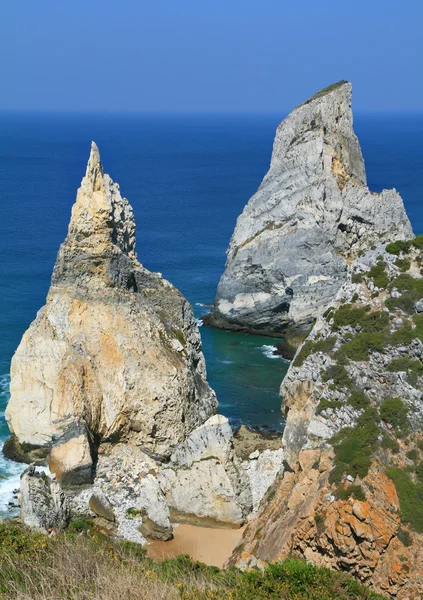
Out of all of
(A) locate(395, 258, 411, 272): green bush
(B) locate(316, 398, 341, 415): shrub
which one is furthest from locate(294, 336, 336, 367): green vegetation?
(A) locate(395, 258, 411, 272): green bush

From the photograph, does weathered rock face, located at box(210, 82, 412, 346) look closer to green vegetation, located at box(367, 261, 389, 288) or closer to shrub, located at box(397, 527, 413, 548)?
green vegetation, located at box(367, 261, 389, 288)

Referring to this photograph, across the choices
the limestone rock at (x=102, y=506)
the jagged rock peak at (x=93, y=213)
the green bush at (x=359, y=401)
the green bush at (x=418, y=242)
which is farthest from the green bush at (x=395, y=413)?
the jagged rock peak at (x=93, y=213)

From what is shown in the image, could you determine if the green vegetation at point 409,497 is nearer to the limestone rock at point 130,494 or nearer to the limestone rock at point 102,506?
the limestone rock at point 130,494

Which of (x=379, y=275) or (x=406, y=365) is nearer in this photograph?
(x=406, y=365)

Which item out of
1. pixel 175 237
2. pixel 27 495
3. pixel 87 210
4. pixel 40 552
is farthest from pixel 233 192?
pixel 40 552

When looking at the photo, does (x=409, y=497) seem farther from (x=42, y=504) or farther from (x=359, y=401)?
(x=42, y=504)

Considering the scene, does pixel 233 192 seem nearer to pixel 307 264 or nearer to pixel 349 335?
pixel 307 264

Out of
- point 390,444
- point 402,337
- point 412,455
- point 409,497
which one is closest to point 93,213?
point 402,337
